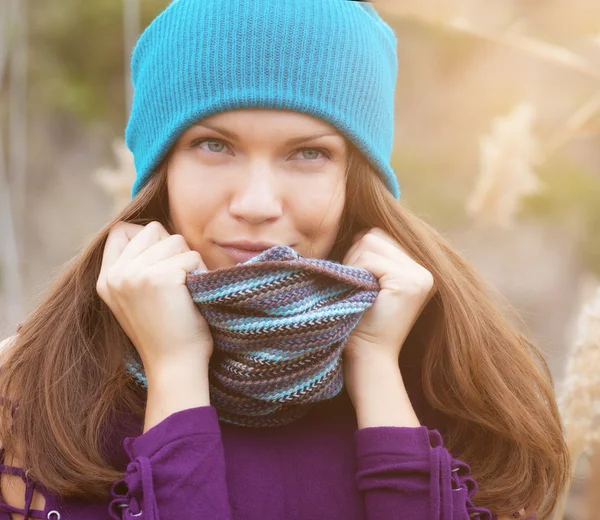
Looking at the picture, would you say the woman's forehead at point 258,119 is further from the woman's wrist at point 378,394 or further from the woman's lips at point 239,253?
the woman's wrist at point 378,394

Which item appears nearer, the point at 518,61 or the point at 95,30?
the point at 518,61

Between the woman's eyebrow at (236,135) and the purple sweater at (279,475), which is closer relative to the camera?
the purple sweater at (279,475)

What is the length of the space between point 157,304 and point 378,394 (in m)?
0.47

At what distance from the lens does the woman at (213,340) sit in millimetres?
1374

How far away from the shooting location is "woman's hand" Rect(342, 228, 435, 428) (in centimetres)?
147

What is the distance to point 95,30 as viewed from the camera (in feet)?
11.1

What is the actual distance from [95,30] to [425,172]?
5.40 ft

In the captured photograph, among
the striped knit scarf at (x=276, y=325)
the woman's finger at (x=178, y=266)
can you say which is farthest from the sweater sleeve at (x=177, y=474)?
the woman's finger at (x=178, y=266)

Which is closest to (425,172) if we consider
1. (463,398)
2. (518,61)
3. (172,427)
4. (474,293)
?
(518,61)

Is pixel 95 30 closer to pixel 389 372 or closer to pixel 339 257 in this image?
pixel 339 257

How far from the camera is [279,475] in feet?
4.77

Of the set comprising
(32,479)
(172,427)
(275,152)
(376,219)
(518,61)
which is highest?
(518,61)

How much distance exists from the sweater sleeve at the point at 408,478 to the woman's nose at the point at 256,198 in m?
0.47

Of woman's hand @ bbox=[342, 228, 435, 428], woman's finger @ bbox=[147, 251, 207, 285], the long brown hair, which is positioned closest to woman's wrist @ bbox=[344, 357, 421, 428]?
woman's hand @ bbox=[342, 228, 435, 428]
